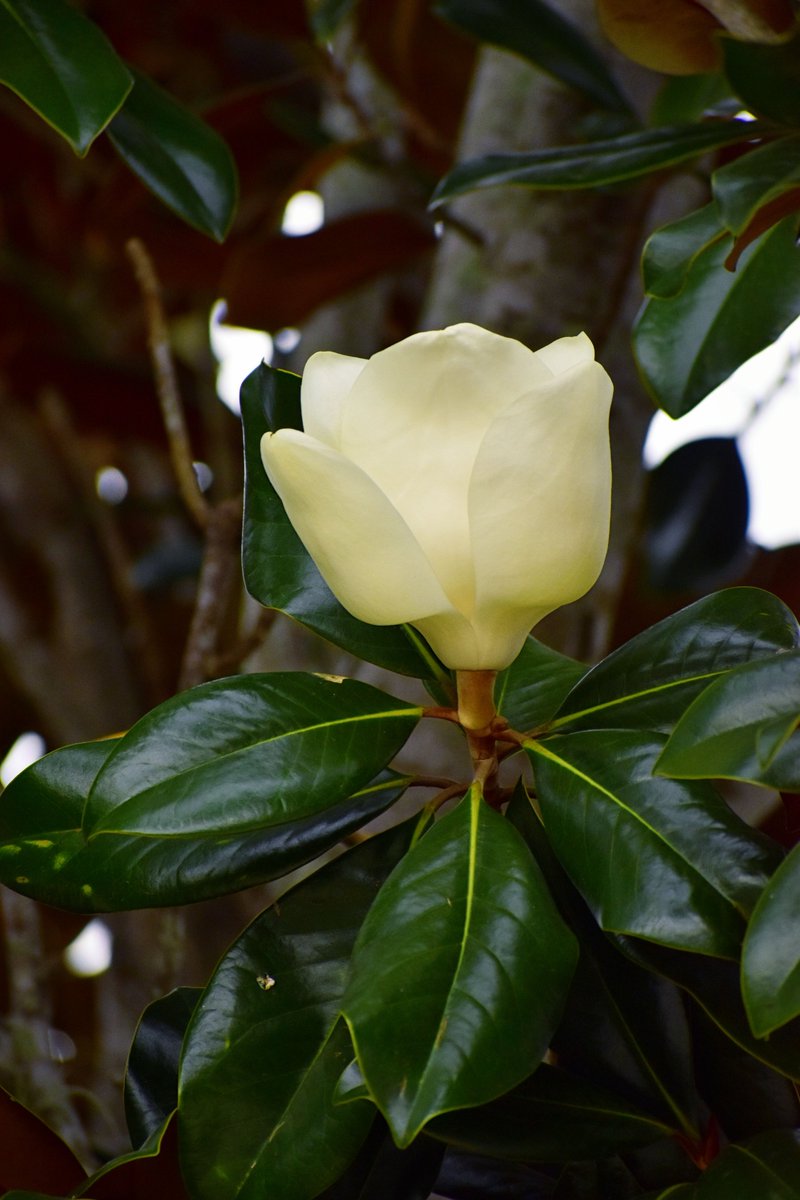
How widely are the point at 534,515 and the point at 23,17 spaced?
50 cm

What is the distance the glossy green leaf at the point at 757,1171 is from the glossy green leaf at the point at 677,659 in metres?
0.17

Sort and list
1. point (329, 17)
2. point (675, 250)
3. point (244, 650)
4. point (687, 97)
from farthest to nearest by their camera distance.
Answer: point (329, 17), point (687, 97), point (244, 650), point (675, 250)

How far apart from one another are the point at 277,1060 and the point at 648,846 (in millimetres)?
171

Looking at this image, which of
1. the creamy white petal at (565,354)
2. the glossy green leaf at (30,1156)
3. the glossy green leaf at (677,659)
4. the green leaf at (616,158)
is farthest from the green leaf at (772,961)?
the green leaf at (616,158)

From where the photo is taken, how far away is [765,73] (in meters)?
0.62

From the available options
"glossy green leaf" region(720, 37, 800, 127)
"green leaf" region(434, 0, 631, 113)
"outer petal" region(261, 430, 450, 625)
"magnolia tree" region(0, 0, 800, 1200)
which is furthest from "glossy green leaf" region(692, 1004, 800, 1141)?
"green leaf" region(434, 0, 631, 113)

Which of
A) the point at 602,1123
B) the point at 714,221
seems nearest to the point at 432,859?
the point at 602,1123

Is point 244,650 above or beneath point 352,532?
beneath

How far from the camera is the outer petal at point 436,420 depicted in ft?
1.63

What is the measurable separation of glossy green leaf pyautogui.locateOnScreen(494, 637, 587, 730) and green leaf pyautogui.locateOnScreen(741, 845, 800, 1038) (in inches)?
8.2

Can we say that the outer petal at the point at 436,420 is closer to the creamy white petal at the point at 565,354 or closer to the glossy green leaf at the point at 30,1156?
the creamy white petal at the point at 565,354

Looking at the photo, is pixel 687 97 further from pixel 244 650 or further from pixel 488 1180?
pixel 488 1180

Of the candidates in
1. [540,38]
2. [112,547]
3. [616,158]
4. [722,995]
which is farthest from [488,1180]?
[112,547]

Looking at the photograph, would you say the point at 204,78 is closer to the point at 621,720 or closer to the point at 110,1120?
the point at 110,1120
